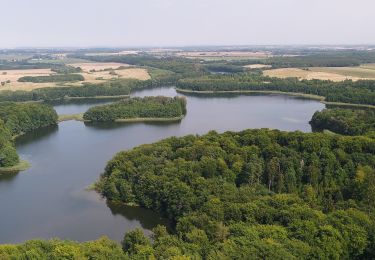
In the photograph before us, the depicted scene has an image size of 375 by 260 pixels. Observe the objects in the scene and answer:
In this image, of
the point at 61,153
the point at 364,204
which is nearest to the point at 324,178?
the point at 364,204

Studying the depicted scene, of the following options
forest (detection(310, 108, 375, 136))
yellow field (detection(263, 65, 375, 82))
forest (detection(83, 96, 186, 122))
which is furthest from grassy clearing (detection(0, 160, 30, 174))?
yellow field (detection(263, 65, 375, 82))

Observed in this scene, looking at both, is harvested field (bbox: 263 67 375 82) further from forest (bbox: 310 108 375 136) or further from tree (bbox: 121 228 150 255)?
tree (bbox: 121 228 150 255)

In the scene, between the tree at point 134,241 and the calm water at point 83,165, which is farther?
the calm water at point 83,165

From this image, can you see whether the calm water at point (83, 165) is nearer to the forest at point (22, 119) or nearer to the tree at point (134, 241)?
the forest at point (22, 119)

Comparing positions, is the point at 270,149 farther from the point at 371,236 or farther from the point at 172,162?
the point at 371,236

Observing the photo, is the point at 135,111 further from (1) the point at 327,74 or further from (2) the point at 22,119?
(1) the point at 327,74

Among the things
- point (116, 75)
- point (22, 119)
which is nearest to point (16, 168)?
point (22, 119)

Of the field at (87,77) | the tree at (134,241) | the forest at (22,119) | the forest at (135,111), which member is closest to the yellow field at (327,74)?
the field at (87,77)
